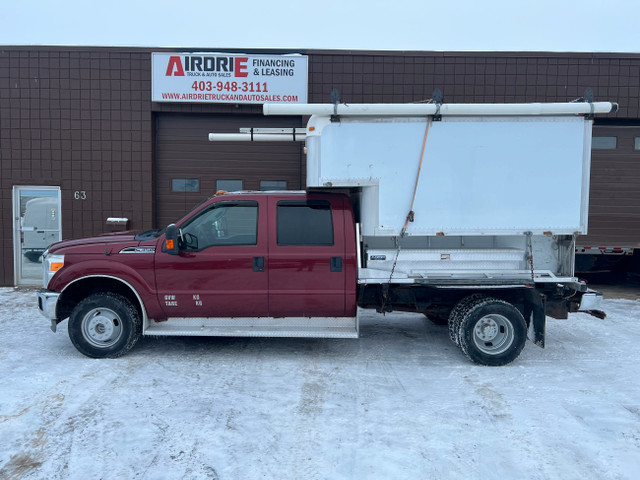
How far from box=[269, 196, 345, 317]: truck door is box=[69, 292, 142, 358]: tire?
65.5 inches

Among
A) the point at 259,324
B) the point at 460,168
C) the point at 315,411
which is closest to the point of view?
the point at 315,411

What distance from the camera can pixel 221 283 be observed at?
5.51m

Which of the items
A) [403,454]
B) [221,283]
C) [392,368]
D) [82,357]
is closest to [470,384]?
[392,368]

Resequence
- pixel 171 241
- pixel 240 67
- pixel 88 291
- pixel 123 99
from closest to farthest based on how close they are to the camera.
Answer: pixel 171 241, pixel 88 291, pixel 240 67, pixel 123 99

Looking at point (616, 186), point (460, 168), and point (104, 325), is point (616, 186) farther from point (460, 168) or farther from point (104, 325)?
point (104, 325)

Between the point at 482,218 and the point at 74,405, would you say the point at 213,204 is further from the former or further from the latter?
the point at 482,218

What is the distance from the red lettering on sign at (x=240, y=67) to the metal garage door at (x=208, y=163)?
947 mm

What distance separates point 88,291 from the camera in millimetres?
5855

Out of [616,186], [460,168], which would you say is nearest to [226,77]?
[460,168]

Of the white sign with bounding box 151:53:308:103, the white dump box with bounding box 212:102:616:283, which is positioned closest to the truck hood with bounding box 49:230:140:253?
the white dump box with bounding box 212:102:616:283

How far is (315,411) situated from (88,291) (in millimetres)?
3324

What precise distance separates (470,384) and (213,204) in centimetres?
347

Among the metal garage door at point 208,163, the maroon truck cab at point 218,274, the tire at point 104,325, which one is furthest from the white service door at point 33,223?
the tire at point 104,325

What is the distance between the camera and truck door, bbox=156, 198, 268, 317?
5496mm
